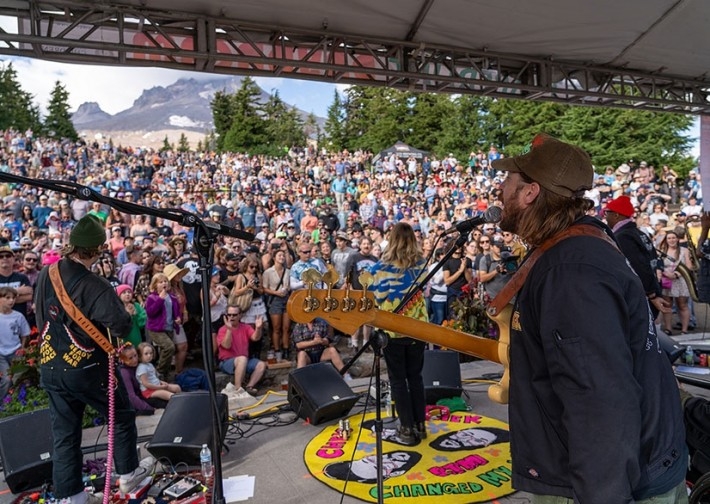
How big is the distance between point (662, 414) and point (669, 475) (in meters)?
0.18

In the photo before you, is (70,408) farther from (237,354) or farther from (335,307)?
(237,354)

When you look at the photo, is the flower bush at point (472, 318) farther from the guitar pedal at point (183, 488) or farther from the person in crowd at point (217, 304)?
the guitar pedal at point (183, 488)

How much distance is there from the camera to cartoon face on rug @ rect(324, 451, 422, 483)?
13.2 ft

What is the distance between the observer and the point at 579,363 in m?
1.36

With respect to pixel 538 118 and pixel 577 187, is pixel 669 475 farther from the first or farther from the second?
pixel 538 118

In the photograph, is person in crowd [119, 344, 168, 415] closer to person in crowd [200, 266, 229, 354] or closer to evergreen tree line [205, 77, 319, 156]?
person in crowd [200, 266, 229, 354]

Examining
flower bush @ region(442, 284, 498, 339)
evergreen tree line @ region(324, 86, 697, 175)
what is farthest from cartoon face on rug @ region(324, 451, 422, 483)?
evergreen tree line @ region(324, 86, 697, 175)

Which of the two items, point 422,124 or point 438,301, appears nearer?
point 438,301

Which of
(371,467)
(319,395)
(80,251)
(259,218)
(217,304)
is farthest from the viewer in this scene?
(259,218)

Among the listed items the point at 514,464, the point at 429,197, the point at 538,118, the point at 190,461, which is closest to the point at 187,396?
the point at 190,461

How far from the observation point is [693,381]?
3627mm

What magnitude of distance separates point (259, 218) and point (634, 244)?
9973mm

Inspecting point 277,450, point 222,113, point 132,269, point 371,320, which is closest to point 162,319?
point 132,269

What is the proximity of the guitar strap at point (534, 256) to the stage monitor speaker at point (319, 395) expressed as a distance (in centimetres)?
332
